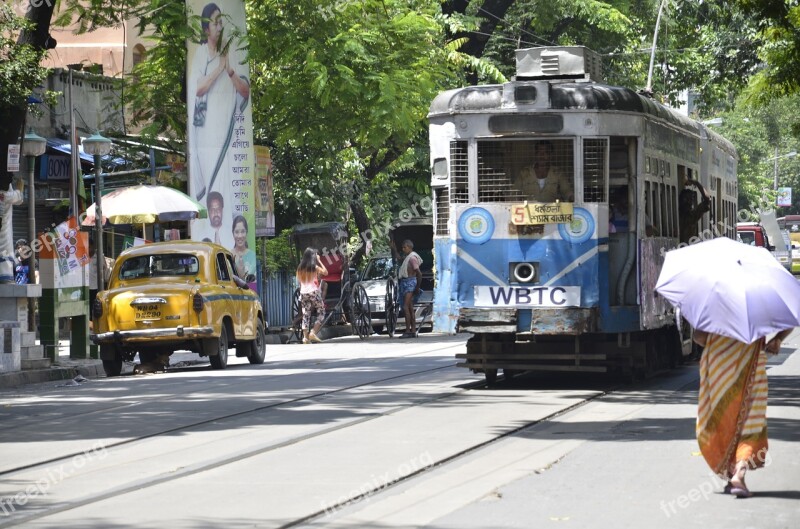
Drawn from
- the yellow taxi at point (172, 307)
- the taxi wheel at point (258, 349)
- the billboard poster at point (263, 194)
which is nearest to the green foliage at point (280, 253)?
the billboard poster at point (263, 194)

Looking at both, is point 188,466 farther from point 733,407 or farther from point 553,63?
point 553,63

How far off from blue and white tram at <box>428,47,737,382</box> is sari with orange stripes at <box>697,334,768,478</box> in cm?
700

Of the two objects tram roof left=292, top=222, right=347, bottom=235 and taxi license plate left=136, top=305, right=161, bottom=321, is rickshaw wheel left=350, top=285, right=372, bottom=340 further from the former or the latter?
taxi license plate left=136, top=305, right=161, bottom=321

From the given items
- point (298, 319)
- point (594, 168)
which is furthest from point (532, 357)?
→ point (298, 319)

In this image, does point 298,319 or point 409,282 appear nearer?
point 298,319

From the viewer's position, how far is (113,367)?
2181cm

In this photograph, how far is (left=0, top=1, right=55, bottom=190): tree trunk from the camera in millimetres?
21750

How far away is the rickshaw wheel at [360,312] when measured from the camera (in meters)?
30.3

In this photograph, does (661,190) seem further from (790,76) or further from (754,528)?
(754,528)

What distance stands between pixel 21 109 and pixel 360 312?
425 inches

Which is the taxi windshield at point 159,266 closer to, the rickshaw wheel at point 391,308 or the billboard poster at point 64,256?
the billboard poster at point 64,256

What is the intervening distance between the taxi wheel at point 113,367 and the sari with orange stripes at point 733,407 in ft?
46.3

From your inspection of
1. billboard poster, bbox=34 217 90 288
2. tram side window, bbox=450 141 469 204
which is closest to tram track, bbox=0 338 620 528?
tram side window, bbox=450 141 469 204

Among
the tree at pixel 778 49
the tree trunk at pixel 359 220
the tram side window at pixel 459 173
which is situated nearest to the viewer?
the tree at pixel 778 49
